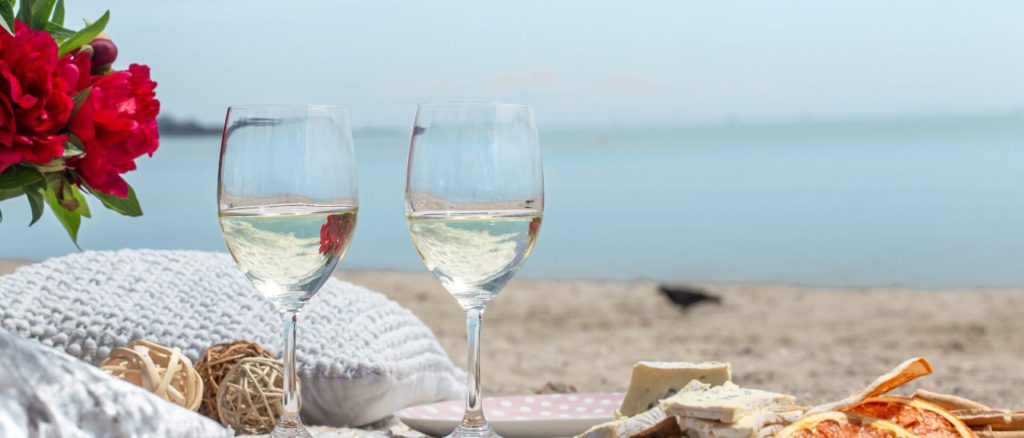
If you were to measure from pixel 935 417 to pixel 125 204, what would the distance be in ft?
3.98

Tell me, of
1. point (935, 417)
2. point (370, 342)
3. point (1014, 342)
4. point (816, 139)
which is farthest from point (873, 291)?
point (816, 139)

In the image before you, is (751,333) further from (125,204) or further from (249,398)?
(125,204)

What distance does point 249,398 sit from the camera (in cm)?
223

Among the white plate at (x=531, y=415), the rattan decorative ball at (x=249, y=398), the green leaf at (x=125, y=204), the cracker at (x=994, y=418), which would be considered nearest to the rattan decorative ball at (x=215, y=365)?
the rattan decorative ball at (x=249, y=398)

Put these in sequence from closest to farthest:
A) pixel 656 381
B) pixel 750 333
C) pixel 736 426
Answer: pixel 736 426, pixel 656 381, pixel 750 333

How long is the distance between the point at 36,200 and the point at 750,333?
27.3ft

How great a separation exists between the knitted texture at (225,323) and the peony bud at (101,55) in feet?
3.34

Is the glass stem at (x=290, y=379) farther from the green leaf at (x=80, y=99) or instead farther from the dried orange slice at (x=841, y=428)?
the dried orange slice at (x=841, y=428)

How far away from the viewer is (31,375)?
43.9 inches

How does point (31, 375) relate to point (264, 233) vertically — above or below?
below

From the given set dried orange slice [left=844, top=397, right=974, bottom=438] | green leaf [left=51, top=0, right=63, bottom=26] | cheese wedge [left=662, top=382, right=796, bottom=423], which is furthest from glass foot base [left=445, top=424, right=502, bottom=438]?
green leaf [left=51, top=0, right=63, bottom=26]

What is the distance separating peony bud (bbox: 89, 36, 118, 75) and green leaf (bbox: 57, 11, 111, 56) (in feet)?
0.11

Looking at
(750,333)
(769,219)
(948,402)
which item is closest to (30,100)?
(948,402)

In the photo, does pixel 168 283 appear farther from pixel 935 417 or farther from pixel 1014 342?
pixel 1014 342
